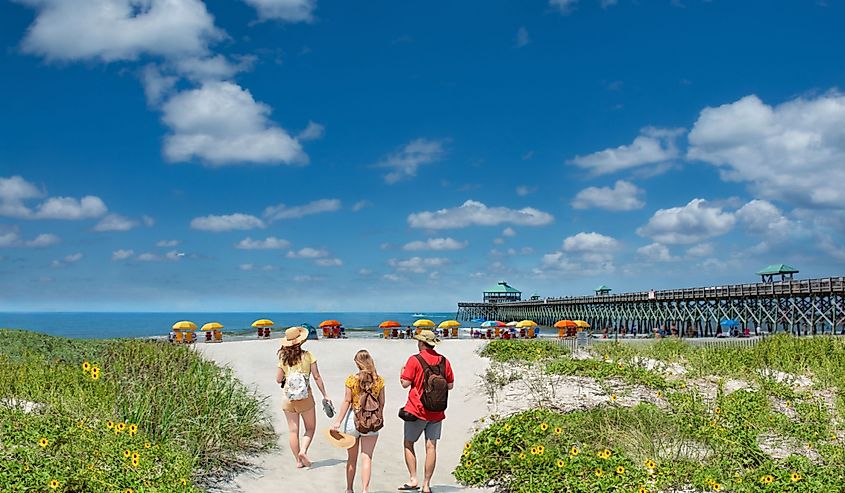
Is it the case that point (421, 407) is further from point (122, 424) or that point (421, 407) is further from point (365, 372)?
point (122, 424)

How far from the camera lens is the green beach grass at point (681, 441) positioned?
698 centimetres

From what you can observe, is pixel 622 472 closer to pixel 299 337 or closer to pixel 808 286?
pixel 299 337

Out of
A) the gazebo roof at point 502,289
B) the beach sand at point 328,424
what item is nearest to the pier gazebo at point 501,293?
the gazebo roof at point 502,289

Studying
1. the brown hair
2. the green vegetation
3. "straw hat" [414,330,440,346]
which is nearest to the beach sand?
the green vegetation

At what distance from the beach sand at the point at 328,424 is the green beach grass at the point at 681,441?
91cm

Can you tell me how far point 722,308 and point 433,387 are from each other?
1785 inches

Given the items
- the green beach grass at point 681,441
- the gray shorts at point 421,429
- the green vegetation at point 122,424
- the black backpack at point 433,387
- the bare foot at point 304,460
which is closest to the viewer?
the green vegetation at point 122,424

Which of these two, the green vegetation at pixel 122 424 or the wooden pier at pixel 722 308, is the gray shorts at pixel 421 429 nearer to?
the green vegetation at pixel 122 424

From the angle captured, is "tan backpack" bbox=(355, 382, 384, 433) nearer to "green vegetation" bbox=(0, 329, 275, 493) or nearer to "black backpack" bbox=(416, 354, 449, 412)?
"black backpack" bbox=(416, 354, 449, 412)

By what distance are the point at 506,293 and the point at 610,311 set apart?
27.7 meters

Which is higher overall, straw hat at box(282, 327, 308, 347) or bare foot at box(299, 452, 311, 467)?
straw hat at box(282, 327, 308, 347)

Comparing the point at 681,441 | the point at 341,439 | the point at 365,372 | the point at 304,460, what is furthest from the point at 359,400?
the point at 681,441

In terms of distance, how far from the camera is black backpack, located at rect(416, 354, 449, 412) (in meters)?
7.11

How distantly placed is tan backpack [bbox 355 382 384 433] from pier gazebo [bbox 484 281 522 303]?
85.1m
